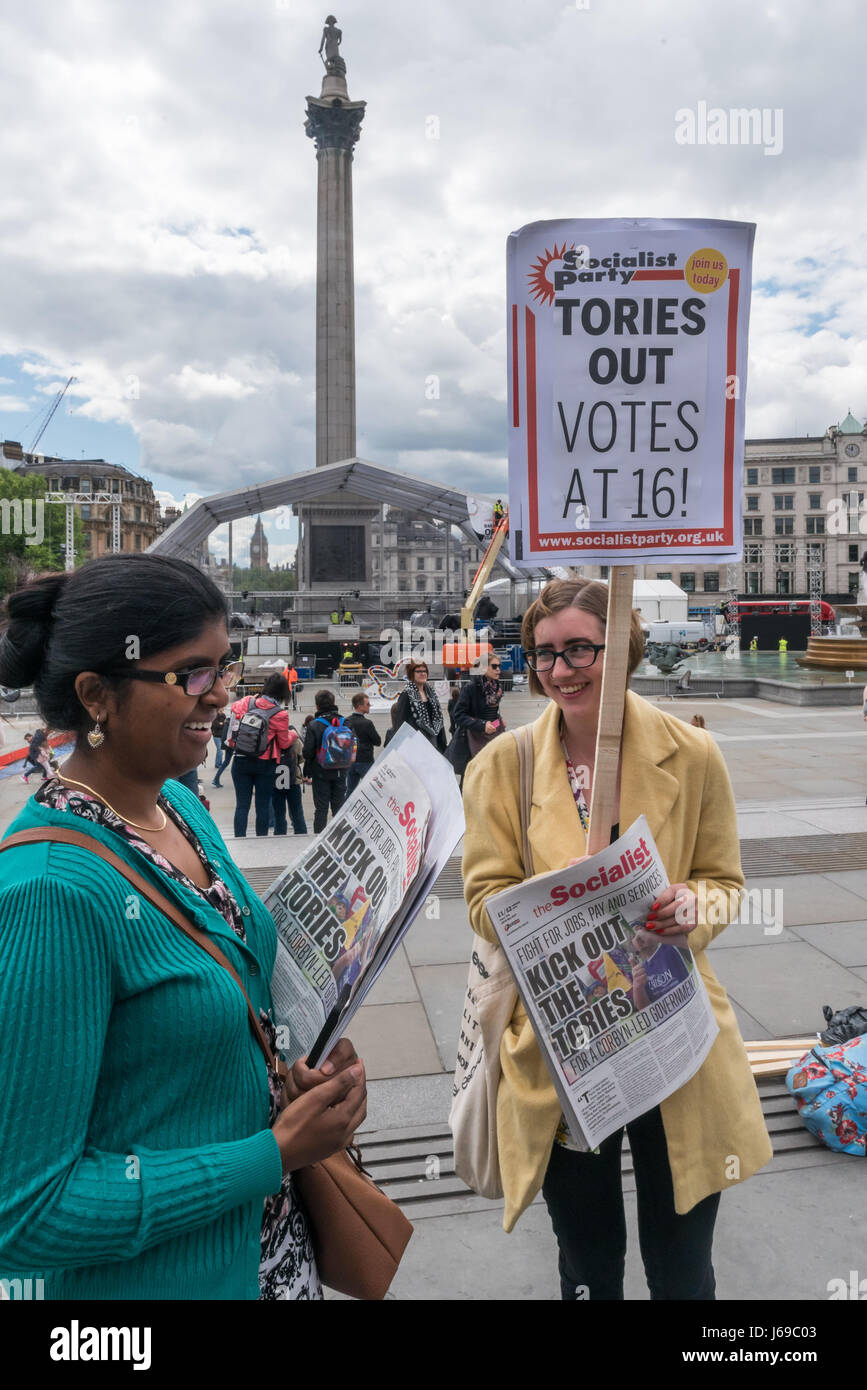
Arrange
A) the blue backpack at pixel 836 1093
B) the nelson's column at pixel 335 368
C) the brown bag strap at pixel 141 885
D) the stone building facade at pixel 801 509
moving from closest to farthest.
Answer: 1. the brown bag strap at pixel 141 885
2. the blue backpack at pixel 836 1093
3. the nelson's column at pixel 335 368
4. the stone building facade at pixel 801 509

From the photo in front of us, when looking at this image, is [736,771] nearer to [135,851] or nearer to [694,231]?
[694,231]

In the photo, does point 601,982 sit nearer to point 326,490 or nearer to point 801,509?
point 326,490

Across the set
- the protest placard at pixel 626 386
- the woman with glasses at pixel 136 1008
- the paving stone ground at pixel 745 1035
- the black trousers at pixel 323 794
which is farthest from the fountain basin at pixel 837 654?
the woman with glasses at pixel 136 1008

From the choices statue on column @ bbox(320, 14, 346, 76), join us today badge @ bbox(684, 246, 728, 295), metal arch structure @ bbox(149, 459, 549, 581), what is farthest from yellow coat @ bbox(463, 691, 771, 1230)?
statue on column @ bbox(320, 14, 346, 76)

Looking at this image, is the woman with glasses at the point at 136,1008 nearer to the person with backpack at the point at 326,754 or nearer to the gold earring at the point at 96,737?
the gold earring at the point at 96,737

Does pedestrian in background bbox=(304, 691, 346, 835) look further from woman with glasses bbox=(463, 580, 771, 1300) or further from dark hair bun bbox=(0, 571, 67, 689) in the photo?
dark hair bun bbox=(0, 571, 67, 689)

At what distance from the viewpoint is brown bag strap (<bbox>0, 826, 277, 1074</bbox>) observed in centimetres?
138

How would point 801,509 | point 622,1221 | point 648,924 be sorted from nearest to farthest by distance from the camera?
point 648,924
point 622,1221
point 801,509

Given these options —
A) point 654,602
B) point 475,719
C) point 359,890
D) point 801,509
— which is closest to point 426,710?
point 475,719

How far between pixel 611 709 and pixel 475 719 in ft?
25.9

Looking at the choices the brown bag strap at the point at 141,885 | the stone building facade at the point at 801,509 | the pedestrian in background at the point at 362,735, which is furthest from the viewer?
the stone building facade at the point at 801,509

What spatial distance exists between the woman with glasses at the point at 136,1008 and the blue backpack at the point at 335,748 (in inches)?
313

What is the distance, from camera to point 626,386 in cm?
222

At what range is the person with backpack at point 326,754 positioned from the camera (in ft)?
32.1
